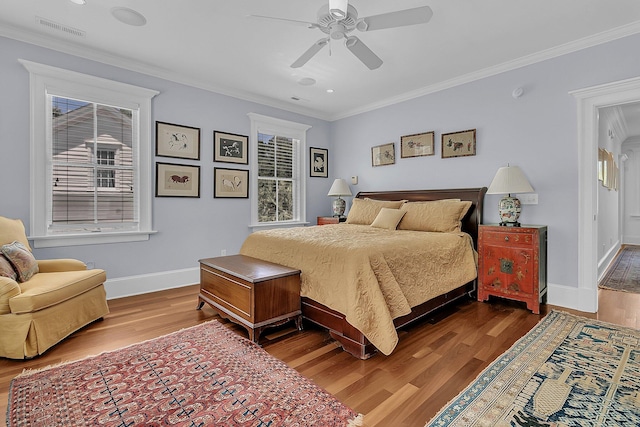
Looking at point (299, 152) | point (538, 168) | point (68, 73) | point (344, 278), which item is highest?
point (68, 73)

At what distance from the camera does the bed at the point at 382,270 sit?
2.17 metres

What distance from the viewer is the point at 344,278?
7.41 ft

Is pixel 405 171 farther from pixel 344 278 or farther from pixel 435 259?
pixel 344 278

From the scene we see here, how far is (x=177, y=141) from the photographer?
4.00 metres

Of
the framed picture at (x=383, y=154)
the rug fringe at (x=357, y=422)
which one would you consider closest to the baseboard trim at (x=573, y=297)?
the framed picture at (x=383, y=154)

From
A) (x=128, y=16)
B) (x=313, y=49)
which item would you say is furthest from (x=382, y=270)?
(x=128, y=16)

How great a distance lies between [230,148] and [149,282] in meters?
2.08

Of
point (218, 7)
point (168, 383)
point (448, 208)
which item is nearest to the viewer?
point (168, 383)

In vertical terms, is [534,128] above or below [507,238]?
above

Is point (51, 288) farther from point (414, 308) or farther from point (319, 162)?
point (319, 162)

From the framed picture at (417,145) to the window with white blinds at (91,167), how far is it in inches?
145

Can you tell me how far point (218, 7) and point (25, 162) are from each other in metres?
2.43

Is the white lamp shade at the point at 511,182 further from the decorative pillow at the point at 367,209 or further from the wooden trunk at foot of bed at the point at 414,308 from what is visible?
the decorative pillow at the point at 367,209

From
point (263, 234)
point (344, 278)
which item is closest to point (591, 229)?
point (344, 278)
